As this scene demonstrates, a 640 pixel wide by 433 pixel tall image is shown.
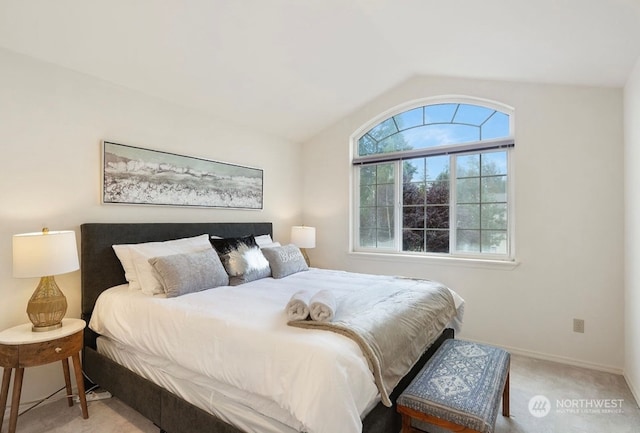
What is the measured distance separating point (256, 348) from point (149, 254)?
1.44m

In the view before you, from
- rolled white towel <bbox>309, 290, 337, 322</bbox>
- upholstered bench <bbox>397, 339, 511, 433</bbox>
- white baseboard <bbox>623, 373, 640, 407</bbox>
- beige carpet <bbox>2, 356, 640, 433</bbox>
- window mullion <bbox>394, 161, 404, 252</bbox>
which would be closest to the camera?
upholstered bench <bbox>397, 339, 511, 433</bbox>

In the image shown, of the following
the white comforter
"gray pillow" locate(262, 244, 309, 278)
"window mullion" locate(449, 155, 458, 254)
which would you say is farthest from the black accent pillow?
"window mullion" locate(449, 155, 458, 254)

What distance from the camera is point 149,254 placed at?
2479 mm

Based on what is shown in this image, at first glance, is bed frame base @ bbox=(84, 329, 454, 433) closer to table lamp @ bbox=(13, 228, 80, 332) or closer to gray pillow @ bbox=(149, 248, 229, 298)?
table lamp @ bbox=(13, 228, 80, 332)

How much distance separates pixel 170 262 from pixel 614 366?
11.9ft

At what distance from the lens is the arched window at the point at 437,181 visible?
10.9 ft

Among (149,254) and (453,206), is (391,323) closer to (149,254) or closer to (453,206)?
(149,254)

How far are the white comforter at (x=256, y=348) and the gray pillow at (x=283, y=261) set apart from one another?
0.63 m

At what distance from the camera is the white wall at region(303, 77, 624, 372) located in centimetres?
271

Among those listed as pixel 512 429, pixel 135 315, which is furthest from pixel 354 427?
pixel 135 315

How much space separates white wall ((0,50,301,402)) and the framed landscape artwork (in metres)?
0.08

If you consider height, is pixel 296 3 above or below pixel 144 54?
above

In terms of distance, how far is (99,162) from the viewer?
2.54 metres

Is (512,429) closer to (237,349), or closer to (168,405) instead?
(237,349)
